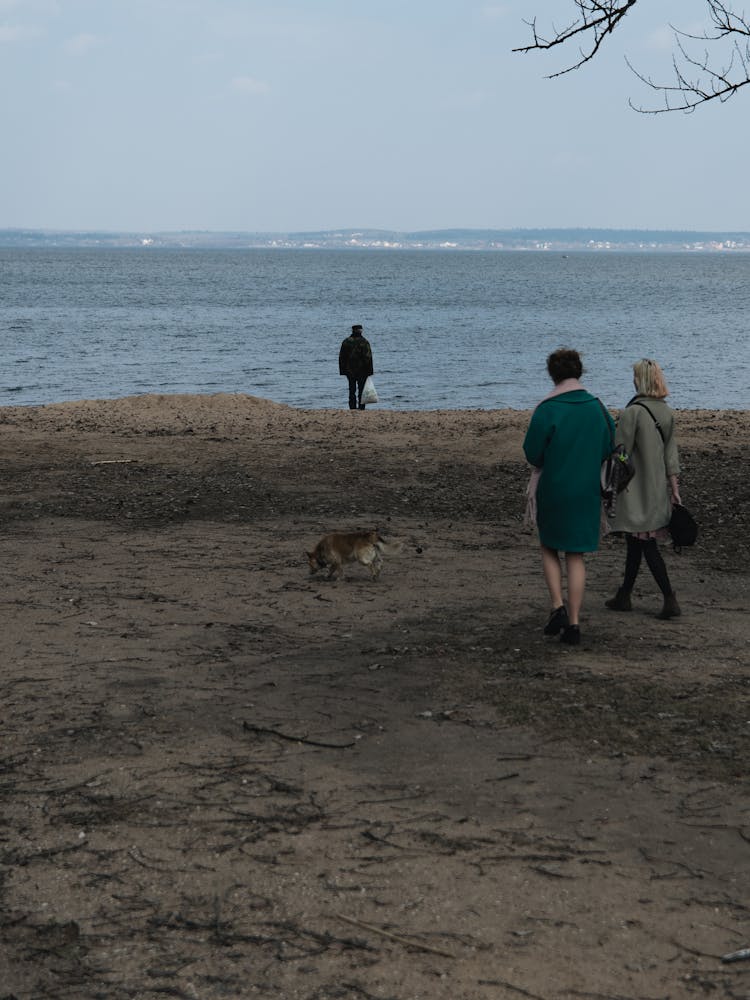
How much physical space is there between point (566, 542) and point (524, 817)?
8.53 ft

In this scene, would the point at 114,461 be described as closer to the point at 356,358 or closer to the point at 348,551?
the point at 348,551

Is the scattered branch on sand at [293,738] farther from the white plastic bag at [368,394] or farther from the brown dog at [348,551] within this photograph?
the white plastic bag at [368,394]

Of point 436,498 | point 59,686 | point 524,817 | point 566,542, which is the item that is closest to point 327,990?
point 524,817

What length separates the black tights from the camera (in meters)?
7.45

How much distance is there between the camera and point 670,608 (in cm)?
748

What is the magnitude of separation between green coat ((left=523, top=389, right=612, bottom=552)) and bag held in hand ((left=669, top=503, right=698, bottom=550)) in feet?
2.65

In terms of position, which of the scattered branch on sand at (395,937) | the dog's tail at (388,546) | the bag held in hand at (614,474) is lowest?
the scattered branch on sand at (395,937)

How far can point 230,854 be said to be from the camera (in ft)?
13.8

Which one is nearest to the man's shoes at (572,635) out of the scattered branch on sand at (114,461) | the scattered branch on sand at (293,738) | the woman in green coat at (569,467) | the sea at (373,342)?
the woman in green coat at (569,467)

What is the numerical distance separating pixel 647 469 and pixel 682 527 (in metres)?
0.44

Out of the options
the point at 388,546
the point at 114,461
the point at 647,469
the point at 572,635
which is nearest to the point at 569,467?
the point at 647,469

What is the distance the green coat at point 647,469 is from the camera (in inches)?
290

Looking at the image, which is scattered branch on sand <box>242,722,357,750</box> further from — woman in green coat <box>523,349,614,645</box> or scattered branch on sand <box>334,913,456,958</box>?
woman in green coat <box>523,349,614,645</box>

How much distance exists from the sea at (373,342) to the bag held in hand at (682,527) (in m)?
21.4
